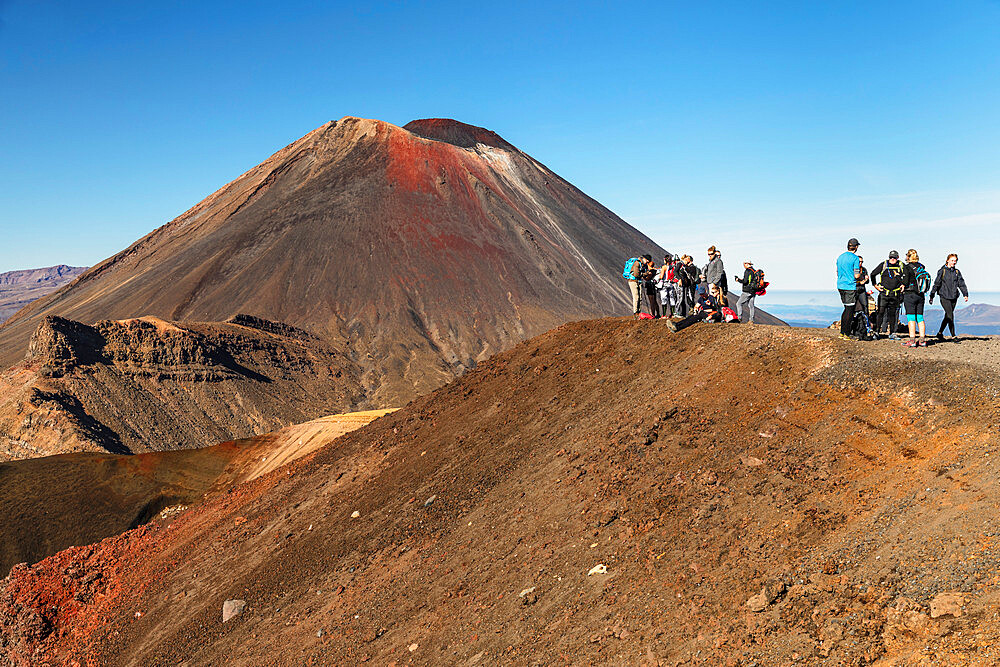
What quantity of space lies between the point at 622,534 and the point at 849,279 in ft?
22.3

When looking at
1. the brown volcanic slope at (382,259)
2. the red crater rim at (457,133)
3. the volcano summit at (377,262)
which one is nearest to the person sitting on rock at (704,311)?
the volcano summit at (377,262)

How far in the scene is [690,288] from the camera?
1514cm

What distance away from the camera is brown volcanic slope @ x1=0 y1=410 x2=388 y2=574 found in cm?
2173

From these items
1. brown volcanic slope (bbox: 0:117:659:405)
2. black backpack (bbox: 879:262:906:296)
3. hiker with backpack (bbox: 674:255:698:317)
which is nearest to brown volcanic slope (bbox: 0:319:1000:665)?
hiker with backpack (bbox: 674:255:698:317)

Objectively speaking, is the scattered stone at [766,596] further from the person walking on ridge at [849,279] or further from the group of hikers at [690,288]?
the group of hikers at [690,288]

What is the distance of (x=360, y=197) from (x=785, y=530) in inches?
3397

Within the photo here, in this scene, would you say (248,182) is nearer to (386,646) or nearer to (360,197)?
(360,197)

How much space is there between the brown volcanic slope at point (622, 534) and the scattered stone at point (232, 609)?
0.60 ft

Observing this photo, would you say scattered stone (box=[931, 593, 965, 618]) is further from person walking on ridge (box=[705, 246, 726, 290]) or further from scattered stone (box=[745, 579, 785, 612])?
person walking on ridge (box=[705, 246, 726, 290])

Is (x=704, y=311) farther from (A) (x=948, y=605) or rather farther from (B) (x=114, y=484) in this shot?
(B) (x=114, y=484)

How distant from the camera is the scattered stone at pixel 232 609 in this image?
1279 centimetres

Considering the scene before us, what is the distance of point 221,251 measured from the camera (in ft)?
258

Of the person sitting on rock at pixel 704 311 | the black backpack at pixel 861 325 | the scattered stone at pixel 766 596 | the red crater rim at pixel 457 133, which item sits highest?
the red crater rim at pixel 457 133

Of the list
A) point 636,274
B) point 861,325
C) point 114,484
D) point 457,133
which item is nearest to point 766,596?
point 861,325
